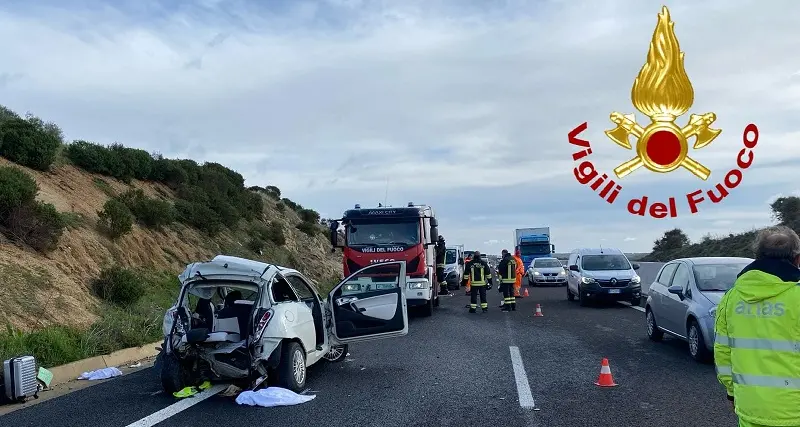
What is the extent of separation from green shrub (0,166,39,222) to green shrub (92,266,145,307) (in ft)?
7.79

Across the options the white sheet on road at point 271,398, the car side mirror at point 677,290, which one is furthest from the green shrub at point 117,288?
the car side mirror at point 677,290

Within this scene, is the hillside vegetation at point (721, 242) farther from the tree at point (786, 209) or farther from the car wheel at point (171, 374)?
the car wheel at point (171, 374)

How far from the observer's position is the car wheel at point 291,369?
850 centimetres

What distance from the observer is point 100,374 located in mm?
10359

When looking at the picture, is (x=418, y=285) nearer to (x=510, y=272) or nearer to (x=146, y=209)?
(x=510, y=272)

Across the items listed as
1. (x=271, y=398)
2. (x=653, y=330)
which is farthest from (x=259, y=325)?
(x=653, y=330)

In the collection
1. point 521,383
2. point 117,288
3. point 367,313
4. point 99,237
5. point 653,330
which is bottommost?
point 521,383

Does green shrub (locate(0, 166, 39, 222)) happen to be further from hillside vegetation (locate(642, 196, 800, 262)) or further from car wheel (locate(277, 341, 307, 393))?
hillside vegetation (locate(642, 196, 800, 262))

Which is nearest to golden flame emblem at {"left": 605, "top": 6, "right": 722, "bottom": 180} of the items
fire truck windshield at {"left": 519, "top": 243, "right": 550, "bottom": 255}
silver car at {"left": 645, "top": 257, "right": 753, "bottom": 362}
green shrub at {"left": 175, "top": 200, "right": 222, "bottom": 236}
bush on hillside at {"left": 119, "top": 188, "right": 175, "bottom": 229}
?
silver car at {"left": 645, "top": 257, "right": 753, "bottom": 362}

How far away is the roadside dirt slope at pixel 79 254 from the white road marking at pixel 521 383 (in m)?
8.34

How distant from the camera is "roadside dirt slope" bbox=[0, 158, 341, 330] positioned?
13.4 m

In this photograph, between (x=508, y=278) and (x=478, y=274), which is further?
(x=508, y=278)

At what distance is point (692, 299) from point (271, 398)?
671 cm

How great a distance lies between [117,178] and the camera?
26.1 metres
